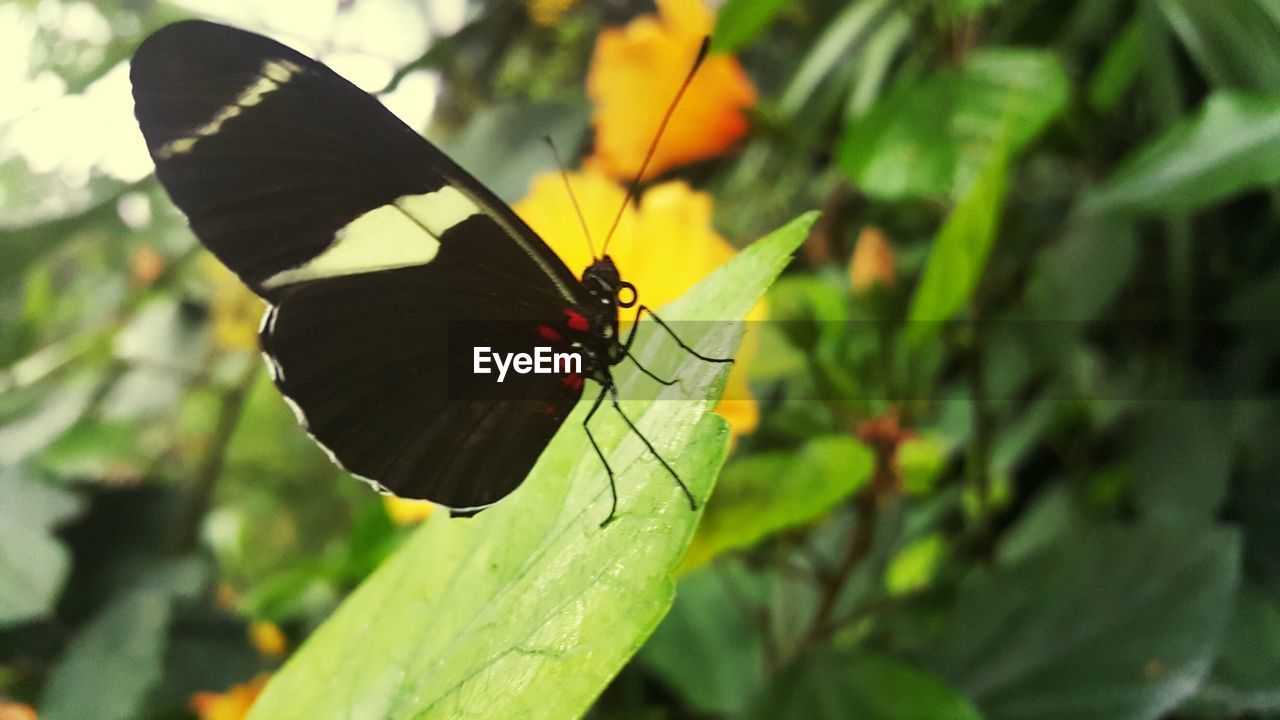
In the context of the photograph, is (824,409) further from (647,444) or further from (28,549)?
(28,549)

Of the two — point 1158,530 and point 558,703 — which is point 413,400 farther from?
point 1158,530

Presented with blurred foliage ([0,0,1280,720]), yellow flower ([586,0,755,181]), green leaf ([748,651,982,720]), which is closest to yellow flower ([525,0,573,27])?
blurred foliage ([0,0,1280,720])

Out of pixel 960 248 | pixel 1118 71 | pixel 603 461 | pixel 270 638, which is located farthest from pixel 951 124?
pixel 270 638

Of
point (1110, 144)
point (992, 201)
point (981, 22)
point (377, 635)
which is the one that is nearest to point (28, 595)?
point (377, 635)

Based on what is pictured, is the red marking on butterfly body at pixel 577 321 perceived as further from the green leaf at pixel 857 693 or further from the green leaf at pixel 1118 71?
the green leaf at pixel 1118 71

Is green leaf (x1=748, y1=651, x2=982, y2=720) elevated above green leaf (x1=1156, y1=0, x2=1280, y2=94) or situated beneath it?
situated beneath

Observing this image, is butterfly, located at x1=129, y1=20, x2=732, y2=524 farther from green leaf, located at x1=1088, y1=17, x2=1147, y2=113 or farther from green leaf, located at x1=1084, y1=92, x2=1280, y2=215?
green leaf, located at x1=1088, y1=17, x2=1147, y2=113

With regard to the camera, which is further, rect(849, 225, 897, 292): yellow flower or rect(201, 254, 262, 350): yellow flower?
rect(201, 254, 262, 350): yellow flower
